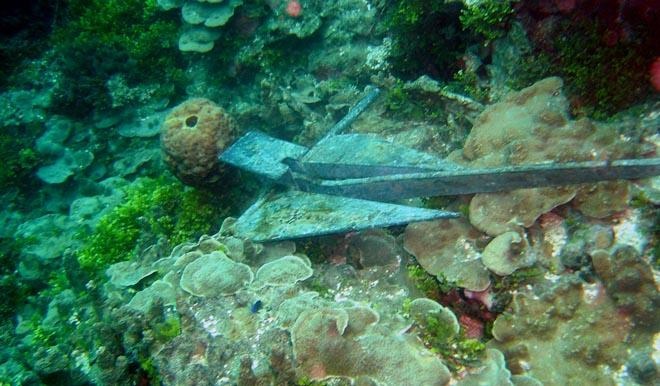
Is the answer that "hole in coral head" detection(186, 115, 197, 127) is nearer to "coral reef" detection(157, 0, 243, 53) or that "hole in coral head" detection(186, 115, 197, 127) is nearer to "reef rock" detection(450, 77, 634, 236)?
"coral reef" detection(157, 0, 243, 53)

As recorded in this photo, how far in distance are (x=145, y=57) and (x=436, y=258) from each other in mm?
8221

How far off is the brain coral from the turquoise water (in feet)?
0.10

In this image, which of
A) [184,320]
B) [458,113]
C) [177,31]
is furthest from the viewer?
[177,31]

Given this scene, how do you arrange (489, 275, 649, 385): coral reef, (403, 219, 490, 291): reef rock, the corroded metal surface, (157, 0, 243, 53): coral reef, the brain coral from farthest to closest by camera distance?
(157, 0, 243, 53): coral reef
the brain coral
the corroded metal surface
(403, 219, 490, 291): reef rock
(489, 275, 649, 385): coral reef

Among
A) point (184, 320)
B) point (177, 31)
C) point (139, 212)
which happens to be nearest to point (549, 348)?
point (184, 320)

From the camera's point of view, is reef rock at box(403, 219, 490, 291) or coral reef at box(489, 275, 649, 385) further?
reef rock at box(403, 219, 490, 291)

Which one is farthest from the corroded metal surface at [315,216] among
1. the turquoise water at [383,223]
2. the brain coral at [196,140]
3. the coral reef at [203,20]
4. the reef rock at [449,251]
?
the coral reef at [203,20]

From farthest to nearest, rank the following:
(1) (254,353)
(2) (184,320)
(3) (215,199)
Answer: (3) (215,199), (2) (184,320), (1) (254,353)

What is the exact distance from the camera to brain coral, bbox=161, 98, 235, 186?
5.59 metres

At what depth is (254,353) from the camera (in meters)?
3.13

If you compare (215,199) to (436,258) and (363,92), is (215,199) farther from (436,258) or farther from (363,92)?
(436,258)

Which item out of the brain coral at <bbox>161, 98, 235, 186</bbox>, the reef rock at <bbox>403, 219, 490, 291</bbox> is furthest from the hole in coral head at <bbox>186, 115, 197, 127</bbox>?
the reef rock at <bbox>403, 219, 490, 291</bbox>

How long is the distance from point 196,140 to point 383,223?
3148mm

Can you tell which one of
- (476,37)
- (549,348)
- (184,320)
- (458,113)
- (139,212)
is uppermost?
(476,37)
